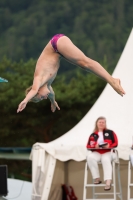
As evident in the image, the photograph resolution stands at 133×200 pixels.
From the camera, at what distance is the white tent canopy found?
12.5 metres

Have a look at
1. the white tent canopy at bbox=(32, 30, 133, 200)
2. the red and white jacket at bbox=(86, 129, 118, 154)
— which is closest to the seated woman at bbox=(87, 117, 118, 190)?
the red and white jacket at bbox=(86, 129, 118, 154)

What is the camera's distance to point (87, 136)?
41.9ft

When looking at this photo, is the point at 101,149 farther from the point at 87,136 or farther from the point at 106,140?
the point at 87,136

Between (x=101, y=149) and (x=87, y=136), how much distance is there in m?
1.35

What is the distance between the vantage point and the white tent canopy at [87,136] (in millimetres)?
12500

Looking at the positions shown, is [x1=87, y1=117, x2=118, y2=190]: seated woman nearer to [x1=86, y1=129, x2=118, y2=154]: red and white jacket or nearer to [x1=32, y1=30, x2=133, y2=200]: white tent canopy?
[x1=86, y1=129, x2=118, y2=154]: red and white jacket

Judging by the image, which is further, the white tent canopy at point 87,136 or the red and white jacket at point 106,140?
the white tent canopy at point 87,136

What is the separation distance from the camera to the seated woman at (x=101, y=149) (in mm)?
11344

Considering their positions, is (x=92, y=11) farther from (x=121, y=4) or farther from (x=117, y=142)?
(x=117, y=142)

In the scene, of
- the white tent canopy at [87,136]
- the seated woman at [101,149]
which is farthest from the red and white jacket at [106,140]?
the white tent canopy at [87,136]

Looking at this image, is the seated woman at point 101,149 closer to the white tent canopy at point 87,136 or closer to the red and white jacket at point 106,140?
the red and white jacket at point 106,140

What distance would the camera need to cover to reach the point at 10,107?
3600 centimetres

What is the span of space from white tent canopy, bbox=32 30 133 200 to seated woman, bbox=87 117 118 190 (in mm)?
786

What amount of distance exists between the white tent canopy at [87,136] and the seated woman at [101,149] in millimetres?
786
